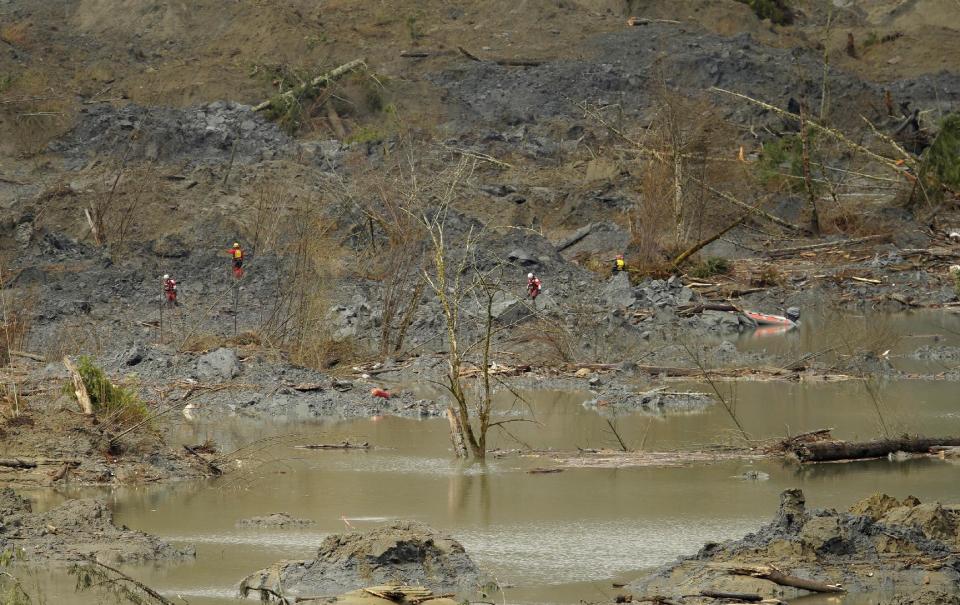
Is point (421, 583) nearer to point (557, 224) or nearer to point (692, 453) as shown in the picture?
point (692, 453)

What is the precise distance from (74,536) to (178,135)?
25965mm

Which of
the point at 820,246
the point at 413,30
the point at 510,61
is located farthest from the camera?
the point at 413,30

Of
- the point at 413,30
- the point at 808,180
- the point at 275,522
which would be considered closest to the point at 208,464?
the point at 275,522

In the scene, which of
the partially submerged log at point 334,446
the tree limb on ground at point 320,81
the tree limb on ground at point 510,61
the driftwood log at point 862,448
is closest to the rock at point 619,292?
the partially submerged log at point 334,446

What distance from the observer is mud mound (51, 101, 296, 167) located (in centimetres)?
3416

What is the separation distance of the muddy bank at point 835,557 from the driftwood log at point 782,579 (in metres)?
0.03

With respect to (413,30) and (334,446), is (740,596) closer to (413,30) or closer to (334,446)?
(334,446)

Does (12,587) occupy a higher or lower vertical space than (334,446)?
lower

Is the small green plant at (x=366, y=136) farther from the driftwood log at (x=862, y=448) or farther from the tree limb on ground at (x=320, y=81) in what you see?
the driftwood log at (x=862, y=448)

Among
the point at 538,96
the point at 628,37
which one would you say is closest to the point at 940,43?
the point at 628,37

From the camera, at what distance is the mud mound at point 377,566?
8.60 m

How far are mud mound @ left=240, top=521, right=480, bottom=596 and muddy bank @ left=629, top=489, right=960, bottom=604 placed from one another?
1117 millimetres

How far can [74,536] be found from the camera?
977cm

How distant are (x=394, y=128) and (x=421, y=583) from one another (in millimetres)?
28609
